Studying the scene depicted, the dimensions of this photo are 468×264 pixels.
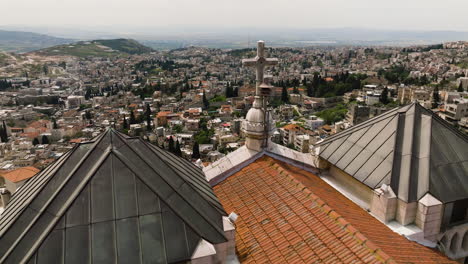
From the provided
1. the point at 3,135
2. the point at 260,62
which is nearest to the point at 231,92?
the point at 3,135

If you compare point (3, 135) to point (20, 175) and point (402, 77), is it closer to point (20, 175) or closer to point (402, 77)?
point (20, 175)

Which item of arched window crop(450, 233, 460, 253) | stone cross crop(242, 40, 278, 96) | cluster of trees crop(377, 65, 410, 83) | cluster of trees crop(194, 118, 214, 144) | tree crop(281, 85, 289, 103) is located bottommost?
cluster of trees crop(194, 118, 214, 144)

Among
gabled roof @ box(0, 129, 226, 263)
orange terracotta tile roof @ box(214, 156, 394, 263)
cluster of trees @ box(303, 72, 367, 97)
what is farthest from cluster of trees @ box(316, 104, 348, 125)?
gabled roof @ box(0, 129, 226, 263)

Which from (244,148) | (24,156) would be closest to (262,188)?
(244,148)

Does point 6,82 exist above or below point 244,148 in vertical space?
below

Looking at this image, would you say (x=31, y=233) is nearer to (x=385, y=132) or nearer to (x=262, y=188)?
(x=262, y=188)

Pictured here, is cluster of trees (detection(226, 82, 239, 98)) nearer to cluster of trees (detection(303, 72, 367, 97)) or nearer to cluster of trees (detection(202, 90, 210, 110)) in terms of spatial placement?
cluster of trees (detection(202, 90, 210, 110))

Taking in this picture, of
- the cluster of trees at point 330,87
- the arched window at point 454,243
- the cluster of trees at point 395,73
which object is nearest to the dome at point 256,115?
the arched window at point 454,243
